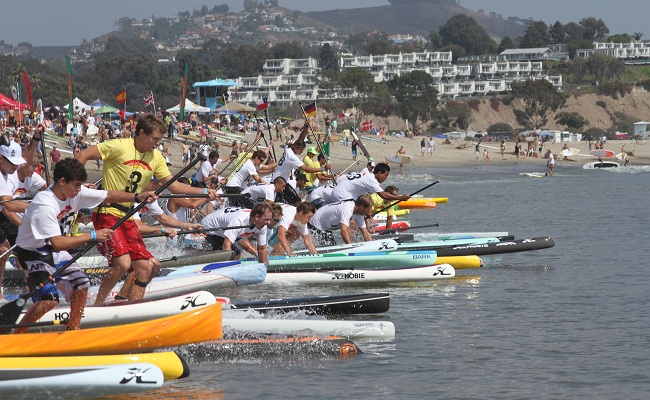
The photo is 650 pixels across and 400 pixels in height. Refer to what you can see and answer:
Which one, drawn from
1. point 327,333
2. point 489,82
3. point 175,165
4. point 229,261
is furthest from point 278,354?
point 489,82

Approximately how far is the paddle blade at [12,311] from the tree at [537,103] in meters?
125

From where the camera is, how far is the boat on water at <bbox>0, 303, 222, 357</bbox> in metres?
9.07

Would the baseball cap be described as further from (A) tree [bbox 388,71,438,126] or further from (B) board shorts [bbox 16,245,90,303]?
(A) tree [bbox 388,71,438,126]

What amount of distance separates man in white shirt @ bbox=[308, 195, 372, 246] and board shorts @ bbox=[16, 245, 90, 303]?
8351 millimetres

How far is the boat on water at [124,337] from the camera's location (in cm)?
907

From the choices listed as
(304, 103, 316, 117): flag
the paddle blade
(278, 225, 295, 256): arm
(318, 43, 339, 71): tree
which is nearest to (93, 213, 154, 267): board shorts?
the paddle blade

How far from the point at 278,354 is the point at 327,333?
684 mm

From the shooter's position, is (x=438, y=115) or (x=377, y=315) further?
(x=438, y=115)

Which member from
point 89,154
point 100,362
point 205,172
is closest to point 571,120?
point 205,172

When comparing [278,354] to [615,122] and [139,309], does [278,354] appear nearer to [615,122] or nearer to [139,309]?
[139,309]

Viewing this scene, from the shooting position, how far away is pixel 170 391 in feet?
31.3

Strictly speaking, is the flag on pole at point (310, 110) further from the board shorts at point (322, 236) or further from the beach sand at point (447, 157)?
the beach sand at point (447, 157)

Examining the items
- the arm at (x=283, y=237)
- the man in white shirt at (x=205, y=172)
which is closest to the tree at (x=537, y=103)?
the man in white shirt at (x=205, y=172)

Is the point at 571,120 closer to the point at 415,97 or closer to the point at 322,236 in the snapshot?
the point at 415,97
